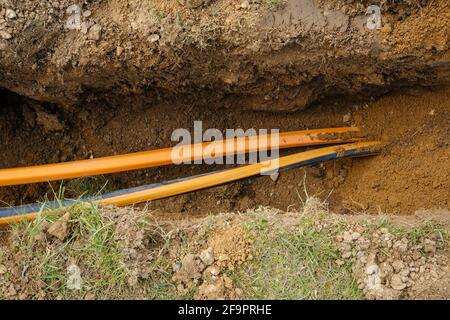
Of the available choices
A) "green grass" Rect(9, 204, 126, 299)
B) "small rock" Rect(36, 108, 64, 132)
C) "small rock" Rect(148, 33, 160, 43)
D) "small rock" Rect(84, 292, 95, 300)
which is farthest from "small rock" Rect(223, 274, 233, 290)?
"small rock" Rect(36, 108, 64, 132)

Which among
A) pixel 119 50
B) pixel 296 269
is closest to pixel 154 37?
pixel 119 50

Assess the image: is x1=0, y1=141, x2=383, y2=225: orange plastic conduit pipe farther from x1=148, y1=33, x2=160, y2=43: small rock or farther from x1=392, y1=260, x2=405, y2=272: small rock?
x1=392, y1=260, x2=405, y2=272: small rock

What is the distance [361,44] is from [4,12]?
1.86 m

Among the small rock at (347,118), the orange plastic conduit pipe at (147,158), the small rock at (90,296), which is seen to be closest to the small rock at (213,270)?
the small rock at (90,296)

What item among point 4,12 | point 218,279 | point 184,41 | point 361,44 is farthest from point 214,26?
point 218,279

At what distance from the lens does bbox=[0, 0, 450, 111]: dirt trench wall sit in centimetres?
281

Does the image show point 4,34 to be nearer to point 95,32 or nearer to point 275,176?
point 95,32

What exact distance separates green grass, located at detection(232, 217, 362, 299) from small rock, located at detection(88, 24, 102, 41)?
130 centimetres

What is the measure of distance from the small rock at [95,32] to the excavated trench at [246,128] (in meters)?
0.68

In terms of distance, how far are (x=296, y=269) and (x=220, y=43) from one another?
1.23m

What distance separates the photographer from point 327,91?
333 cm
